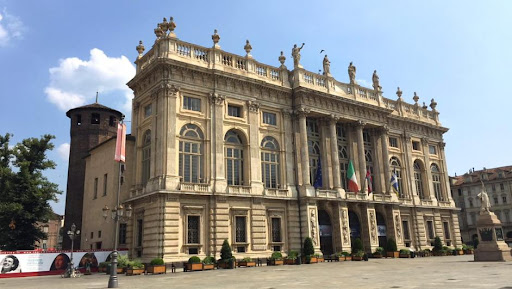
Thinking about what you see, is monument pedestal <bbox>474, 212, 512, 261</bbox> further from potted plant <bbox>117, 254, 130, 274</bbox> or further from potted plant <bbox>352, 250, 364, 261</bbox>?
potted plant <bbox>117, 254, 130, 274</bbox>

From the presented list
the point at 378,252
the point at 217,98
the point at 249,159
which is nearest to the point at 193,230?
the point at 249,159

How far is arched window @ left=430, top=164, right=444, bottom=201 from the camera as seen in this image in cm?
5353

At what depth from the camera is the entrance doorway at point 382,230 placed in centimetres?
4356

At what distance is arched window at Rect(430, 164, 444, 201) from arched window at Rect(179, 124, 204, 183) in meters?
33.6

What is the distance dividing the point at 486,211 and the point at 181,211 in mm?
24033

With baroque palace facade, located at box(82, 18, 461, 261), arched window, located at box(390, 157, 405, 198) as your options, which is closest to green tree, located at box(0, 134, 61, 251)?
baroque palace facade, located at box(82, 18, 461, 261)

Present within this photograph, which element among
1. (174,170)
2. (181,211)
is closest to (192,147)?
(174,170)

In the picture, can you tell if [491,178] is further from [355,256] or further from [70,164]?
[70,164]

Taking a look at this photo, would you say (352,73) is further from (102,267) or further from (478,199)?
(478,199)

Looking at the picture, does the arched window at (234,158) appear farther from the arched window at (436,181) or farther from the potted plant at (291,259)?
the arched window at (436,181)

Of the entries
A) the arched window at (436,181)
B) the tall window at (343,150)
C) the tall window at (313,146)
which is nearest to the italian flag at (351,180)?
the tall window at (343,150)

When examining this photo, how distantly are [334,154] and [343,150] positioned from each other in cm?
320

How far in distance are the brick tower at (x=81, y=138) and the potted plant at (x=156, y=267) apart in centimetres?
2206

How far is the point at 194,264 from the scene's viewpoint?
28.7 m
